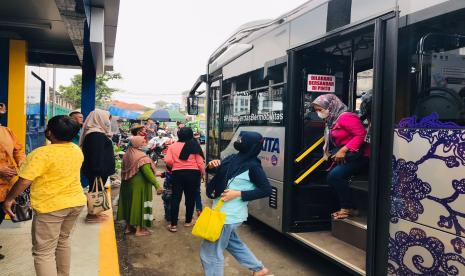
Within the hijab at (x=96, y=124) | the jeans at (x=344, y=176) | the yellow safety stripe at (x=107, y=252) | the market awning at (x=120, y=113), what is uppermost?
the market awning at (x=120, y=113)

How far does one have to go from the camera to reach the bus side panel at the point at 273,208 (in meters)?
4.91

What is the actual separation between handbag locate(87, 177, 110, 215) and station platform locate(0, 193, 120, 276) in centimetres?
28

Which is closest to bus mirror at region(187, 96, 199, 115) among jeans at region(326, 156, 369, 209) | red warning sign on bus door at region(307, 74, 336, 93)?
red warning sign on bus door at region(307, 74, 336, 93)

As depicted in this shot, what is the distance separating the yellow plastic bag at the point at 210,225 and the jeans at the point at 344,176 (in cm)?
170

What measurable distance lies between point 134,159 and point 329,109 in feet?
8.93

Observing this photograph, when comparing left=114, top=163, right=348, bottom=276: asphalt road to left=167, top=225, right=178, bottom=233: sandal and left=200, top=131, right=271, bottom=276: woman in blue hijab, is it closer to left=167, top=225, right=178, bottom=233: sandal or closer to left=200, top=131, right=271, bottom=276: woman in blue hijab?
left=167, top=225, right=178, bottom=233: sandal

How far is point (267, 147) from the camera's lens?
5.29 metres

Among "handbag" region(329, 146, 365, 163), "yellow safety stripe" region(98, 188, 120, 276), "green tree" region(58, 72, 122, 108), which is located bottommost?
"yellow safety stripe" region(98, 188, 120, 276)

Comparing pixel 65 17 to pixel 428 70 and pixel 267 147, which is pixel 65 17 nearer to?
pixel 267 147

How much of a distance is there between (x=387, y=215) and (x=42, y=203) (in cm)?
264

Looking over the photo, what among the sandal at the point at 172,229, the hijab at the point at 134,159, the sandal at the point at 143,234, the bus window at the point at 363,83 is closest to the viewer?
the bus window at the point at 363,83

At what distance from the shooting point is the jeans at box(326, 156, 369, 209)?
4516 mm

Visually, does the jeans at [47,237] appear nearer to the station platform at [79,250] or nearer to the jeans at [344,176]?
the station platform at [79,250]

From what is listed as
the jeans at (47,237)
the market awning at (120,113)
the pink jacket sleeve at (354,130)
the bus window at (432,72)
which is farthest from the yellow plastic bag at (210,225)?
the market awning at (120,113)
